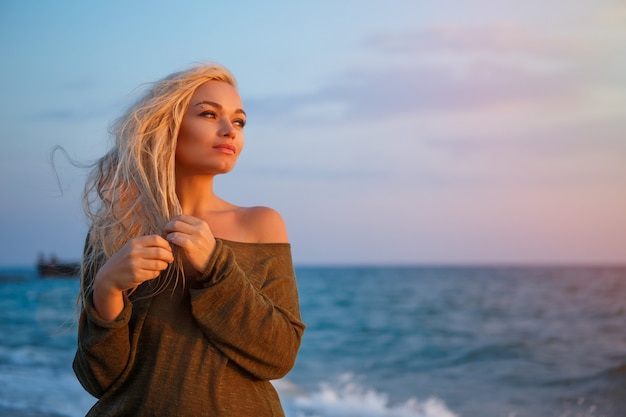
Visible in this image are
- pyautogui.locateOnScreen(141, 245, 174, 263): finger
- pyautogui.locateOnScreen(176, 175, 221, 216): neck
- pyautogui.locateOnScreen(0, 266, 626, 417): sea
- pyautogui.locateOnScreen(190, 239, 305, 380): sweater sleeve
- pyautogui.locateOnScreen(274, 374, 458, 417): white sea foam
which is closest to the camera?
pyautogui.locateOnScreen(141, 245, 174, 263): finger

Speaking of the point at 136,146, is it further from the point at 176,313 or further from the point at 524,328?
the point at 524,328

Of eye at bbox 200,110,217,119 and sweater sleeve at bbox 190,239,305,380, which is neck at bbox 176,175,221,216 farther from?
sweater sleeve at bbox 190,239,305,380

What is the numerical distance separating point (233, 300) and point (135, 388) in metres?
0.42

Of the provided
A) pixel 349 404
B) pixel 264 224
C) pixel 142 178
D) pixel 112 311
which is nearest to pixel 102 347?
pixel 112 311

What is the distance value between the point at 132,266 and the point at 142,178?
41 centimetres

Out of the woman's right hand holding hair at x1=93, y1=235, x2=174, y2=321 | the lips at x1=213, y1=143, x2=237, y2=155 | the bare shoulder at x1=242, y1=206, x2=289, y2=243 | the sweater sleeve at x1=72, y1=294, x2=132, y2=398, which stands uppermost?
the lips at x1=213, y1=143, x2=237, y2=155

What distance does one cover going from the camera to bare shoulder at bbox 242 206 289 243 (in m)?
2.51

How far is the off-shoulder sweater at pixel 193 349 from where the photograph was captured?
218cm

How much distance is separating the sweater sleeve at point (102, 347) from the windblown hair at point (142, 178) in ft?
0.64

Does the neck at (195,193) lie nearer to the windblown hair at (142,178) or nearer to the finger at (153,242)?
the windblown hair at (142,178)

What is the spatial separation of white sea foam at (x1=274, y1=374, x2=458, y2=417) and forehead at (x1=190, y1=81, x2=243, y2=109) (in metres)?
6.28

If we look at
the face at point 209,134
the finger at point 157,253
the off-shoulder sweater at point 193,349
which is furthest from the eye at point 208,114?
the finger at point 157,253

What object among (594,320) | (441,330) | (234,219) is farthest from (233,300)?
(594,320)

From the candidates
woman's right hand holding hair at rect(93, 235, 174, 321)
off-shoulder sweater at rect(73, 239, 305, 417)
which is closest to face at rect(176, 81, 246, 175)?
off-shoulder sweater at rect(73, 239, 305, 417)
